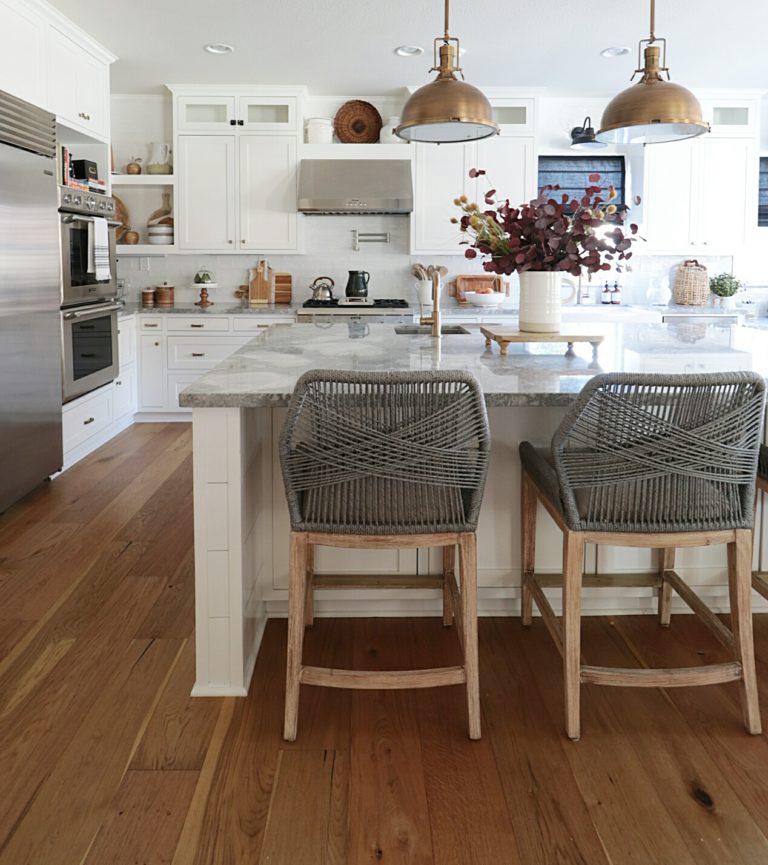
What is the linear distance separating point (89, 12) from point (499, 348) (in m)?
3.08

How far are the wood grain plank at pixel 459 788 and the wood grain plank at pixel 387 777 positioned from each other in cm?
2

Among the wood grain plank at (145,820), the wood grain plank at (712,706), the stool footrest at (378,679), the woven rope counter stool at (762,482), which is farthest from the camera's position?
the woven rope counter stool at (762,482)

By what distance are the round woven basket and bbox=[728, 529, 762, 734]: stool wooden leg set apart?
5088 millimetres

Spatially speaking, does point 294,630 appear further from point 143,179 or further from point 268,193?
point 143,179

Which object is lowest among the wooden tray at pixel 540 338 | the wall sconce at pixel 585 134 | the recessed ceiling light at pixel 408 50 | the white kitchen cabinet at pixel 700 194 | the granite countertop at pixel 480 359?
the granite countertop at pixel 480 359

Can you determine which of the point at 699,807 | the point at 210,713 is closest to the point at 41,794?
the point at 210,713

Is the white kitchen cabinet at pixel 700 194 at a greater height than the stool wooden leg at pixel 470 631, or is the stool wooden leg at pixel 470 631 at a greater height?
the white kitchen cabinet at pixel 700 194

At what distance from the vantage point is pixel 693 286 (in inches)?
259

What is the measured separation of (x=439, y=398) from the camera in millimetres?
1963

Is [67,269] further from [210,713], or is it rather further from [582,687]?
[582,687]

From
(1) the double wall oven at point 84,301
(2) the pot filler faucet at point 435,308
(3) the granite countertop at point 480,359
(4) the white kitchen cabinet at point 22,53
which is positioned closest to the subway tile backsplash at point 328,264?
(1) the double wall oven at point 84,301

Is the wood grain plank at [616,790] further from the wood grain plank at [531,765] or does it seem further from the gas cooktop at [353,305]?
the gas cooktop at [353,305]

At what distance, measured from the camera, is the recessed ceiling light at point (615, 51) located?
5129mm

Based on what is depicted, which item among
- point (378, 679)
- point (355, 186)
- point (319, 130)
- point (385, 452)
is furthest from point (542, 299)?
point (319, 130)
